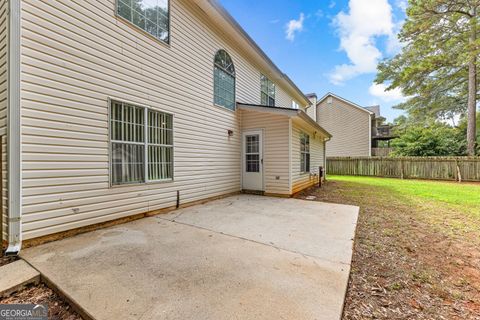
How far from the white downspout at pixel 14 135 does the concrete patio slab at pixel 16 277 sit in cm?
53

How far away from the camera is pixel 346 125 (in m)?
19.8

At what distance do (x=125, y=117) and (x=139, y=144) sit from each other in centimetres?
60

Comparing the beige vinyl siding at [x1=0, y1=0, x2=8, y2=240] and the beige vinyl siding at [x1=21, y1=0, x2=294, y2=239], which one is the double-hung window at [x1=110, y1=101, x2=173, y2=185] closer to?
the beige vinyl siding at [x1=21, y1=0, x2=294, y2=239]

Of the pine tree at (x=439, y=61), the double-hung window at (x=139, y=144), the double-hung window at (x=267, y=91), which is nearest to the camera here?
the double-hung window at (x=139, y=144)

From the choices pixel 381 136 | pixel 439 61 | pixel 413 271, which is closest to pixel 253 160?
pixel 413 271

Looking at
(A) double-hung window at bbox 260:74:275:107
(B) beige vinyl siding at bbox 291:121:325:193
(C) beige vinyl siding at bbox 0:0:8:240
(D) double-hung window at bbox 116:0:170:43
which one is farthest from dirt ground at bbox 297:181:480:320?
(A) double-hung window at bbox 260:74:275:107

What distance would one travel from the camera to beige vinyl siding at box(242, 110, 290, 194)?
7.03 m

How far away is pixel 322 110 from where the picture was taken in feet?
69.8

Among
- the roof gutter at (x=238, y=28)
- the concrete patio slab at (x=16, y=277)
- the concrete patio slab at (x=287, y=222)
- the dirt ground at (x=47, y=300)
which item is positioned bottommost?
the dirt ground at (x=47, y=300)

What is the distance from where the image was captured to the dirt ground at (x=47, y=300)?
1746 millimetres

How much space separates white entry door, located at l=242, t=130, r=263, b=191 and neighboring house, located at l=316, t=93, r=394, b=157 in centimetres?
1518

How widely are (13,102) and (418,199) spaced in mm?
9976

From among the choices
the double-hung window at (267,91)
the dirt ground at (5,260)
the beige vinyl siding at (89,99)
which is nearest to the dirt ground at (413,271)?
the dirt ground at (5,260)

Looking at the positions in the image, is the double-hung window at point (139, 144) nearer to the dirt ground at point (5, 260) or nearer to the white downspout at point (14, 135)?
the white downspout at point (14, 135)
